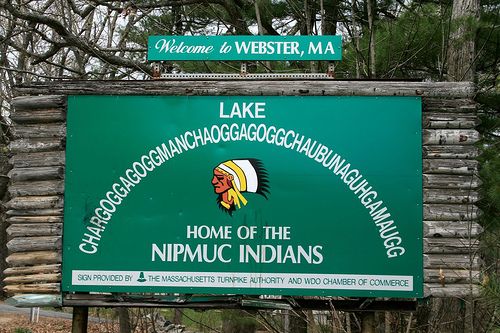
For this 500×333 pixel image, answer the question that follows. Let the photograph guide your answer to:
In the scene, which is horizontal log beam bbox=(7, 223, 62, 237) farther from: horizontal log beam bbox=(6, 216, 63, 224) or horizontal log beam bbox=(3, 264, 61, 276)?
horizontal log beam bbox=(3, 264, 61, 276)

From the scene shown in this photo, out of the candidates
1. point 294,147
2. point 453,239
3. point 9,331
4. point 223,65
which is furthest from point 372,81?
point 9,331

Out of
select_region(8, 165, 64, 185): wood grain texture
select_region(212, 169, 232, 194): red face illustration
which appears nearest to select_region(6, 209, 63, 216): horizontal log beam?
select_region(8, 165, 64, 185): wood grain texture

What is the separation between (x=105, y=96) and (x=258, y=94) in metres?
1.51

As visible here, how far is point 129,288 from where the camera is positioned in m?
5.86

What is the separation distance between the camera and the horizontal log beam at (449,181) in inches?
229

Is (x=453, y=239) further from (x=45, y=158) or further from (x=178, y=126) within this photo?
(x=45, y=158)

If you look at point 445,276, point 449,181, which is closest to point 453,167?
point 449,181

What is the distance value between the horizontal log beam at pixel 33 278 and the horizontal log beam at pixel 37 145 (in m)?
1.22

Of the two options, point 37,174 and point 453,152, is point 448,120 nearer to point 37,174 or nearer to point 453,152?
point 453,152

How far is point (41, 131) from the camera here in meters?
6.05

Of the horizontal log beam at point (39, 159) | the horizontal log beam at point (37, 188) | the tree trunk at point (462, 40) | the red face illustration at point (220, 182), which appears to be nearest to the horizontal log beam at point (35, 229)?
the horizontal log beam at point (37, 188)

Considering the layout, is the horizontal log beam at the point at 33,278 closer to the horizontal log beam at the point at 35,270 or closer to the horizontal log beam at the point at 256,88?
the horizontal log beam at the point at 35,270

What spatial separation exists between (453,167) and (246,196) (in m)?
1.99

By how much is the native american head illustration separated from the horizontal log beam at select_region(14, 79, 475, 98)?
0.69 meters
